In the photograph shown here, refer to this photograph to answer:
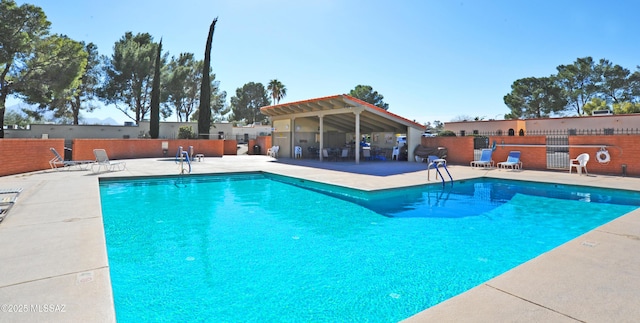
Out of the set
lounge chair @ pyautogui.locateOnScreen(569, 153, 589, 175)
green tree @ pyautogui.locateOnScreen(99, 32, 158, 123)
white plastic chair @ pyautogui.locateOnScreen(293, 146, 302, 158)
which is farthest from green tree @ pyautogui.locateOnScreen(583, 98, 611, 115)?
green tree @ pyautogui.locateOnScreen(99, 32, 158, 123)

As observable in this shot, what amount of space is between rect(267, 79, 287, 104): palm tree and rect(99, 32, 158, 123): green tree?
18.9m

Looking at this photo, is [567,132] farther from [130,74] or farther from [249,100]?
[249,100]

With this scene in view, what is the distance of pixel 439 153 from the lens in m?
15.5

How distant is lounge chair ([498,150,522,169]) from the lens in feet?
41.3

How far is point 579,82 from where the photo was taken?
35.7m

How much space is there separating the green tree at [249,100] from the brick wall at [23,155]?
1593 inches

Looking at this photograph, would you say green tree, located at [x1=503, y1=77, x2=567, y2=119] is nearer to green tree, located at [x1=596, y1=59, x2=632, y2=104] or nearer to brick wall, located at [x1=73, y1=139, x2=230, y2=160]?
green tree, located at [x1=596, y1=59, x2=632, y2=104]

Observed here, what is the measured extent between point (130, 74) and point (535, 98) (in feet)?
145

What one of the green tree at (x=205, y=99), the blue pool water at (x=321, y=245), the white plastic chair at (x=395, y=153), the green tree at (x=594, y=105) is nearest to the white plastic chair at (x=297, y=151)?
the white plastic chair at (x=395, y=153)

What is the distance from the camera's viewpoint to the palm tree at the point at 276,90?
1873 inches

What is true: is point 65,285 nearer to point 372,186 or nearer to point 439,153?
point 372,186

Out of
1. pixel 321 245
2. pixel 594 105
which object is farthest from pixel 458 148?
pixel 594 105

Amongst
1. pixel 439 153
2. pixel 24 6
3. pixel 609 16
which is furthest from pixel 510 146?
pixel 24 6

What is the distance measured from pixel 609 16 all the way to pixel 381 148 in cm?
1183
